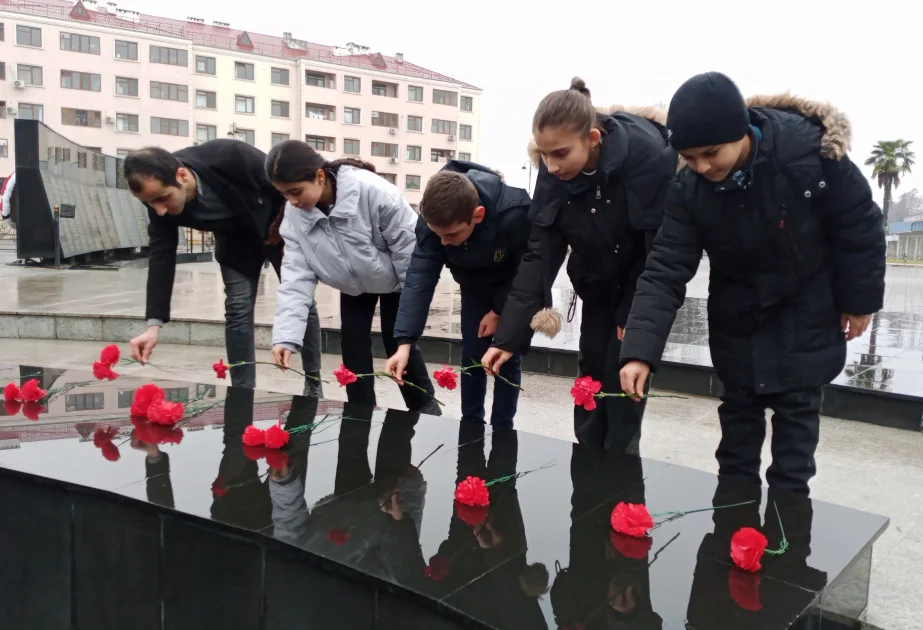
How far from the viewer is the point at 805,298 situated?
6.81 ft

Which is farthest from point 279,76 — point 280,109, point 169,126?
point 169,126

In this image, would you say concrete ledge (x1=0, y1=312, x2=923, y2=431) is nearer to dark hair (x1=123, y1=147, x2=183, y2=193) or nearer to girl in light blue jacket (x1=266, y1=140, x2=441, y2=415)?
girl in light blue jacket (x1=266, y1=140, x2=441, y2=415)

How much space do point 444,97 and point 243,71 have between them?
13383 mm

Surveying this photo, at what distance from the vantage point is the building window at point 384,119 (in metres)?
47.8

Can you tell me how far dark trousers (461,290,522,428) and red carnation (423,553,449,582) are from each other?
4.88ft

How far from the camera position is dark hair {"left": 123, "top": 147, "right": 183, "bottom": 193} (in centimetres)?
295

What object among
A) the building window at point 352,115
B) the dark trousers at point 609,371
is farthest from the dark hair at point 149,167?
the building window at point 352,115

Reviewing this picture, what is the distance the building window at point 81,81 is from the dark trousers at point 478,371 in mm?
42662

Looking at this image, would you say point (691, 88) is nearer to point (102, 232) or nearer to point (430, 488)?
point (430, 488)

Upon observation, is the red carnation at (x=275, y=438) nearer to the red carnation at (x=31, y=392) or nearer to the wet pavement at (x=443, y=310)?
the red carnation at (x=31, y=392)

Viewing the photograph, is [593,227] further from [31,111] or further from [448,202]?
[31,111]

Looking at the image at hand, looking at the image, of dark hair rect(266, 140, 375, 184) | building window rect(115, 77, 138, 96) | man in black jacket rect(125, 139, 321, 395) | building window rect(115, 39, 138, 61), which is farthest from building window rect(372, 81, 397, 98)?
dark hair rect(266, 140, 375, 184)

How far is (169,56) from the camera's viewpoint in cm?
4075


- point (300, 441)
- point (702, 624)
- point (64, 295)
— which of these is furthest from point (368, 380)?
point (64, 295)
